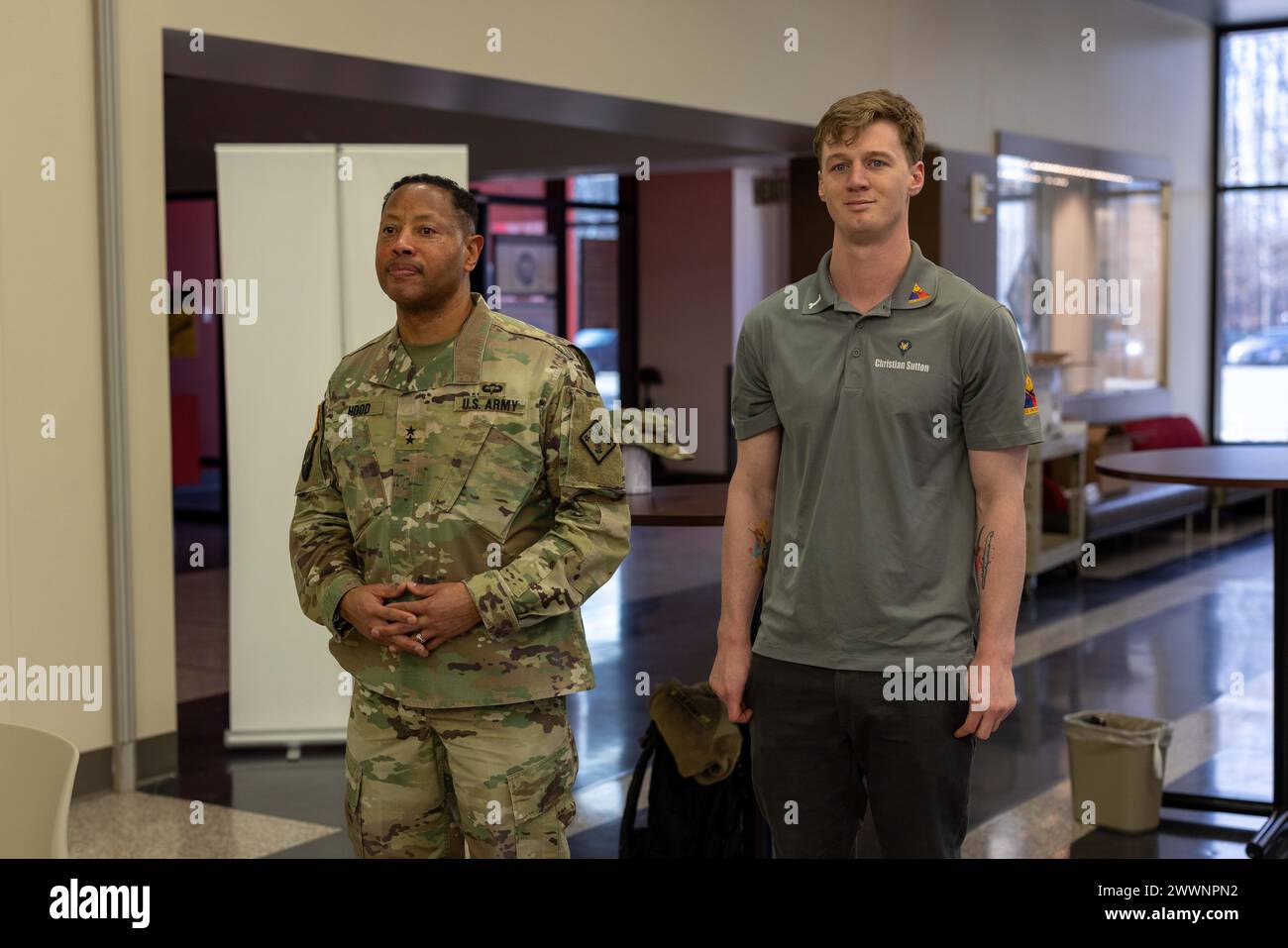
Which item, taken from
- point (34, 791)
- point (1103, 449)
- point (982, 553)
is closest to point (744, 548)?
point (982, 553)

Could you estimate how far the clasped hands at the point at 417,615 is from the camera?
7.41 ft

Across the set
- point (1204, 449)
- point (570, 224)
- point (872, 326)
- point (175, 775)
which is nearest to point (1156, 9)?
point (570, 224)

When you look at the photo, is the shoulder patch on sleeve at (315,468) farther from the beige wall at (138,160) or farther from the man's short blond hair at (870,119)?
the beige wall at (138,160)

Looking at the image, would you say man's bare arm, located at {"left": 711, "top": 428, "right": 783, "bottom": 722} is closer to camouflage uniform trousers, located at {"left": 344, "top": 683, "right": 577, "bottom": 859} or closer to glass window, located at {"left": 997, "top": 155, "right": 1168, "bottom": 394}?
camouflage uniform trousers, located at {"left": 344, "top": 683, "right": 577, "bottom": 859}

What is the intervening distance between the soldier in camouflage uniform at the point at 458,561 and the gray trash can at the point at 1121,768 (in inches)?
92.8

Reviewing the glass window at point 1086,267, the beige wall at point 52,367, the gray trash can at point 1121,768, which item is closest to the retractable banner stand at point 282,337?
the beige wall at point 52,367

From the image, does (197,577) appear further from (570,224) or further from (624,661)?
(570,224)

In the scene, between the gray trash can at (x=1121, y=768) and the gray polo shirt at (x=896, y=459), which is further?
the gray trash can at (x=1121, y=768)

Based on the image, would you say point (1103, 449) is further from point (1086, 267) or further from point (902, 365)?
point (902, 365)

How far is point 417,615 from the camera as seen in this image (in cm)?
227

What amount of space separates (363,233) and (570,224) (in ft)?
34.2

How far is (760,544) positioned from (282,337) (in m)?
3.30
